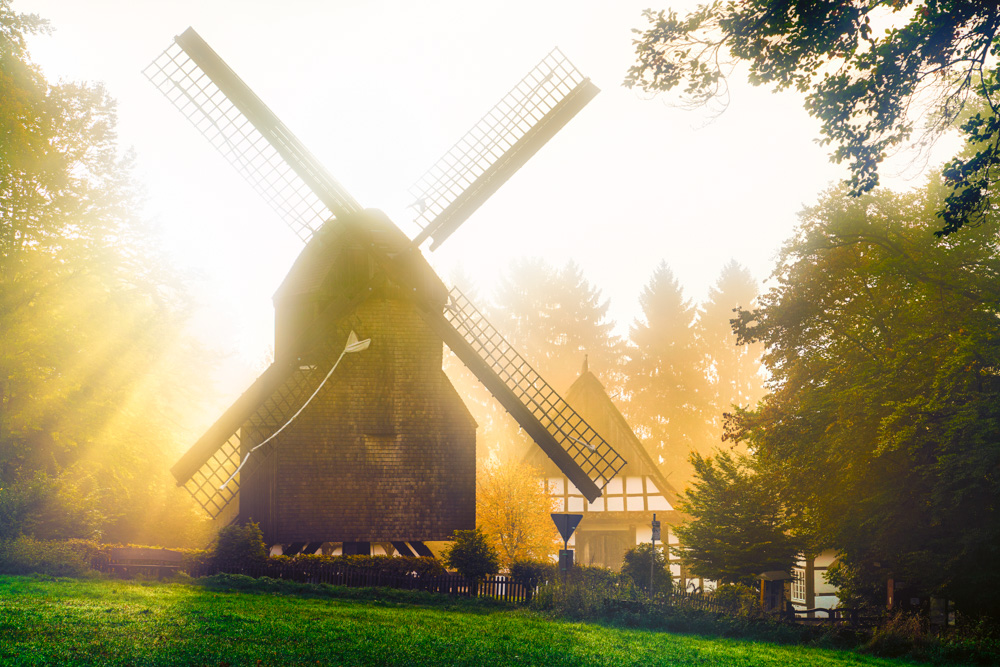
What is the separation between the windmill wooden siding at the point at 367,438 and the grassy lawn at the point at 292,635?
77.4 inches

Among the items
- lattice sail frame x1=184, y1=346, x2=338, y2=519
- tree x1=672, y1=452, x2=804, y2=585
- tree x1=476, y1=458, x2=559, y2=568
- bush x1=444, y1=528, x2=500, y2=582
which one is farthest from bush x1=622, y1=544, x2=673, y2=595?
lattice sail frame x1=184, y1=346, x2=338, y2=519

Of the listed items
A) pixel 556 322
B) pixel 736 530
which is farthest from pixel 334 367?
pixel 556 322

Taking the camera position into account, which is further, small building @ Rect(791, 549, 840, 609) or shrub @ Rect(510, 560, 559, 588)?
small building @ Rect(791, 549, 840, 609)

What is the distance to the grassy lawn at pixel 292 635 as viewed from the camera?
8828mm

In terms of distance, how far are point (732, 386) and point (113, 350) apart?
54.4 metres

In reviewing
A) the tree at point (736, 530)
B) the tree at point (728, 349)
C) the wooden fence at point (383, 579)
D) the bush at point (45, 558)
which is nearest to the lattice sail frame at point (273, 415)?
the wooden fence at point (383, 579)

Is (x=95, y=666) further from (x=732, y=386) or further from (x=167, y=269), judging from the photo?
(x=732, y=386)

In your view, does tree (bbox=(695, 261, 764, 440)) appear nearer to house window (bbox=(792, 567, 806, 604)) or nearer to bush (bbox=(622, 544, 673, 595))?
house window (bbox=(792, 567, 806, 604))

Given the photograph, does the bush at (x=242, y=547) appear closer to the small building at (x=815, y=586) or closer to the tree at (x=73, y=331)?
the tree at (x=73, y=331)

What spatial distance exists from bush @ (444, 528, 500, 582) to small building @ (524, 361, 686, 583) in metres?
11.7

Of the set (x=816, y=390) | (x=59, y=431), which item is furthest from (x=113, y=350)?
(x=816, y=390)

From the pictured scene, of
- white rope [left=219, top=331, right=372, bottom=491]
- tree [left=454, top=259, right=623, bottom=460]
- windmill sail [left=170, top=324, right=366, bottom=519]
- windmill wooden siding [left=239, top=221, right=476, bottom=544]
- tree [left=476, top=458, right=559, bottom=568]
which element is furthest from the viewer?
tree [left=454, top=259, right=623, bottom=460]

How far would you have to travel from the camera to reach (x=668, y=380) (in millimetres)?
64812

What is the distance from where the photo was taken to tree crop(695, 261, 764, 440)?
219 feet
